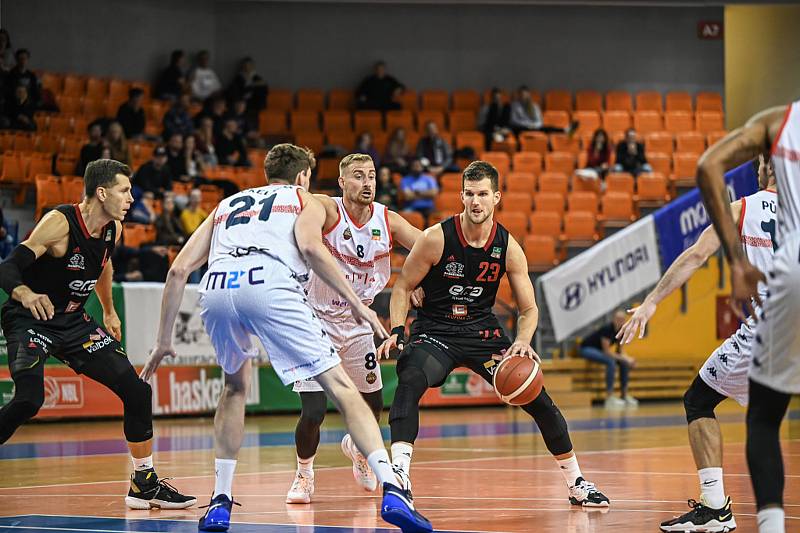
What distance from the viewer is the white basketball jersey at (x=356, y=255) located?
323 inches

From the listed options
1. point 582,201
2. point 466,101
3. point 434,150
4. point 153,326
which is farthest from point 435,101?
point 153,326

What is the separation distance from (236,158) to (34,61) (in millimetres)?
4740

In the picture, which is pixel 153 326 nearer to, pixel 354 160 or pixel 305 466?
pixel 305 466

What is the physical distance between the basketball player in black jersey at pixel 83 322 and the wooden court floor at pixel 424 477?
1.45ft

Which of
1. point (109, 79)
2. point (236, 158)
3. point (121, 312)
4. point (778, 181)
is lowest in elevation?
point (121, 312)

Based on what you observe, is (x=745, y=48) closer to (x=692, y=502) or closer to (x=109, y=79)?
(x=109, y=79)

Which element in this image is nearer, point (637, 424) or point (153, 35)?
point (637, 424)

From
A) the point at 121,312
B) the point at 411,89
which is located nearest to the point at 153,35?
the point at 411,89

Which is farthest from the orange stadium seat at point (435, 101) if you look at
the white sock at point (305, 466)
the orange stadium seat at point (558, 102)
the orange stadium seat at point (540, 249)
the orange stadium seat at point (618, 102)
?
the white sock at point (305, 466)

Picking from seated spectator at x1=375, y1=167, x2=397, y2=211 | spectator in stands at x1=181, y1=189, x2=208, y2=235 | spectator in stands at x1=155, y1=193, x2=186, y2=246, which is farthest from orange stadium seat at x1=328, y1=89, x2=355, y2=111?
spectator in stands at x1=155, y1=193, x2=186, y2=246

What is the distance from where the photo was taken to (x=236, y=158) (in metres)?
21.5

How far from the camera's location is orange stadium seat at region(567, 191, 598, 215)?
2158 cm

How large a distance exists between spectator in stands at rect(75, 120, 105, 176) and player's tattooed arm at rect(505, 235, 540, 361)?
11.7 m

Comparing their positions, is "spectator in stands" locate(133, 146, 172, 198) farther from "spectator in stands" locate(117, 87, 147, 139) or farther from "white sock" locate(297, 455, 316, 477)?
"white sock" locate(297, 455, 316, 477)
